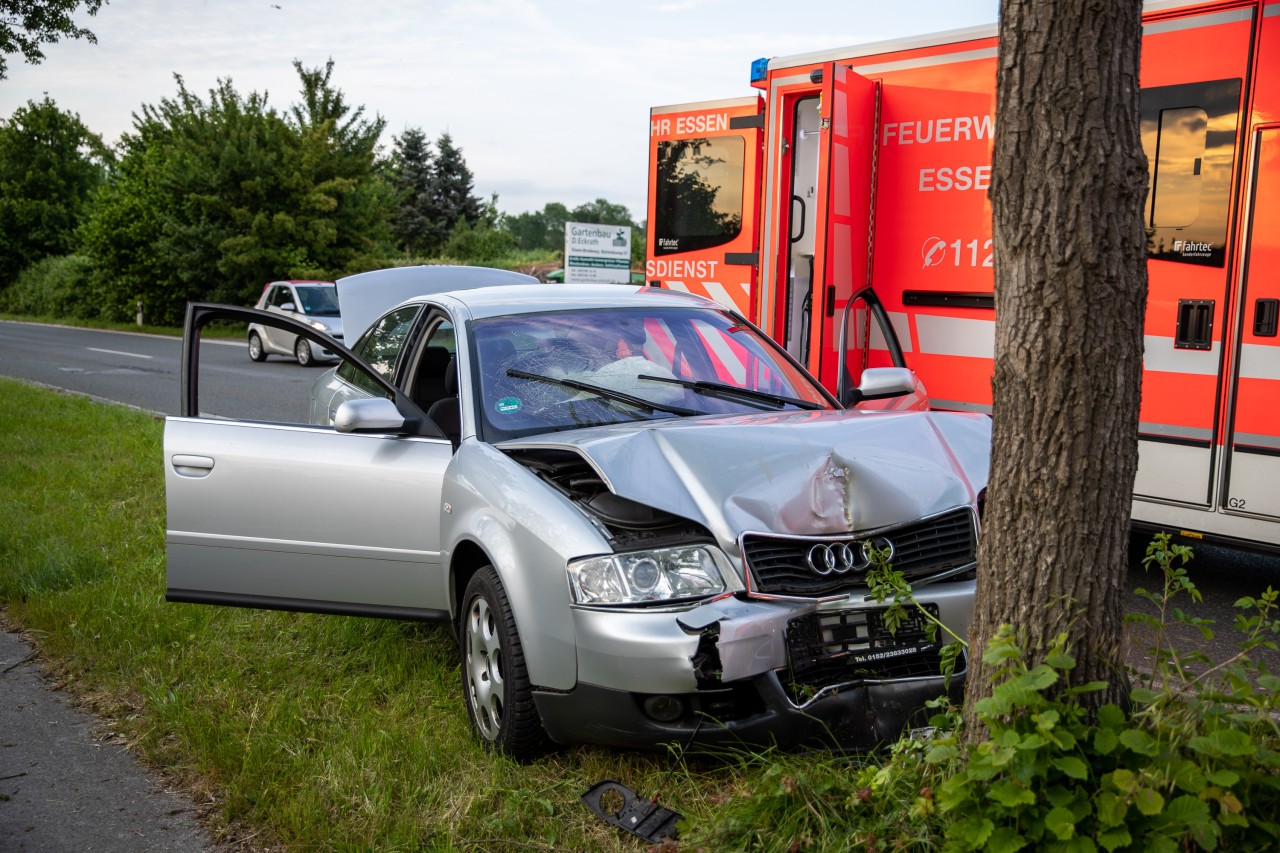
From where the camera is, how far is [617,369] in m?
4.59

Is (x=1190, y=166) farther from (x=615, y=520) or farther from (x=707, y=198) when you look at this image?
(x=615, y=520)

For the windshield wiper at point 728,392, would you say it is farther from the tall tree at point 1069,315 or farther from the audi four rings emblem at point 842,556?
the tall tree at point 1069,315

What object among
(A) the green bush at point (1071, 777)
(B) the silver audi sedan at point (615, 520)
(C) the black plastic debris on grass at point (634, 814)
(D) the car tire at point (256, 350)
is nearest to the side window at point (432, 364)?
(B) the silver audi sedan at point (615, 520)

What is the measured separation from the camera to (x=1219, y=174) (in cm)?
573

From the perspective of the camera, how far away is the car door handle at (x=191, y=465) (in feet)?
14.9

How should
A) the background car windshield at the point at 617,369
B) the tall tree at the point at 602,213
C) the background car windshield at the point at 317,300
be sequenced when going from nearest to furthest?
the background car windshield at the point at 617,369 < the background car windshield at the point at 317,300 < the tall tree at the point at 602,213

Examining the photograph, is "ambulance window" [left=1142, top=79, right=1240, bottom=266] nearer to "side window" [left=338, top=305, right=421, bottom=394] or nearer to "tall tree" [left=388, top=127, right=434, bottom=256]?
"side window" [left=338, top=305, right=421, bottom=394]

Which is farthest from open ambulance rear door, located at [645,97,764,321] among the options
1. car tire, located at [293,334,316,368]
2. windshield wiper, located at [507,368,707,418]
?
car tire, located at [293,334,316,368]

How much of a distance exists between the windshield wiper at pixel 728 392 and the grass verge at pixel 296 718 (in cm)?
146

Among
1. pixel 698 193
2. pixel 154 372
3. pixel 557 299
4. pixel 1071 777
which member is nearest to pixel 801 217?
pixel 698 193

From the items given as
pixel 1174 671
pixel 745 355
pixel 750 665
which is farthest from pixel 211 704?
pixel 1174 671

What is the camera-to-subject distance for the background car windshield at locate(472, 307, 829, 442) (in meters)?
4.34

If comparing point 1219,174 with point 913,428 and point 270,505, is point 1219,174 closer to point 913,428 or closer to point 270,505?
point 913,428

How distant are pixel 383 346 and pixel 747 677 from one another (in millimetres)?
3162
